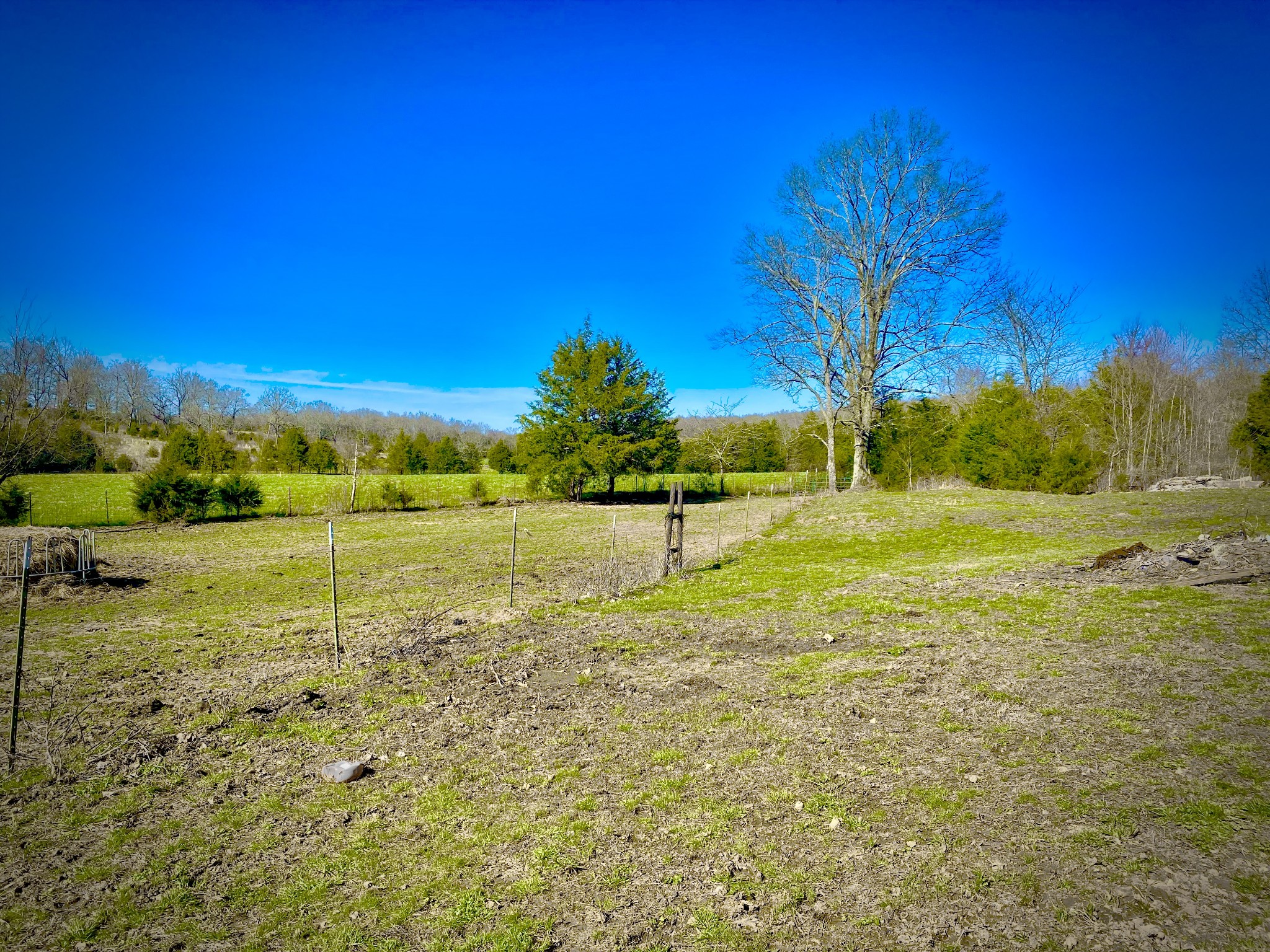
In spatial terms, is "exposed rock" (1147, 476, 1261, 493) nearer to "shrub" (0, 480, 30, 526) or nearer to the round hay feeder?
the round hay feeder

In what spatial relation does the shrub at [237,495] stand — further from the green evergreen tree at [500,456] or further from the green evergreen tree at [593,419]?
the green evergreen tree at [500,456]

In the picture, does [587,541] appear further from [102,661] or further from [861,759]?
[861,759]

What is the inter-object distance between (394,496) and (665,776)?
28.3m

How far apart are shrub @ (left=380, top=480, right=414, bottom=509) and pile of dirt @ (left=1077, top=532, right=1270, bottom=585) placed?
27.5m

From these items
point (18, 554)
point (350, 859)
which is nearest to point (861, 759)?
point (350, 859)

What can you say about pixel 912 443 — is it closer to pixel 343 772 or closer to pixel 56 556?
pixel 343 772

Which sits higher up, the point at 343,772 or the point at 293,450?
the point at 293,450

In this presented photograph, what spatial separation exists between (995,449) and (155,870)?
3169cm

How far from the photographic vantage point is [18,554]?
1337cm

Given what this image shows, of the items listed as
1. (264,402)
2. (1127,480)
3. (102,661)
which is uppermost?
(264,402)

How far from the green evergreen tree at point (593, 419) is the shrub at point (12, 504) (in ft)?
64.1

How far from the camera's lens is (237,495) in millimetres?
25984

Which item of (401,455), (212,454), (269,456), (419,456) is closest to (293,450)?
(269,456)

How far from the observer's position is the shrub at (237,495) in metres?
25.6
